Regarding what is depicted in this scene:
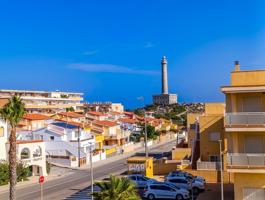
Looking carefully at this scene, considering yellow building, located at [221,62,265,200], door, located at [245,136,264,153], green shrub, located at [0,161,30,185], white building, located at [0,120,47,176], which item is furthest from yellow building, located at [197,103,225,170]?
white building, located at [0,120,47,176]

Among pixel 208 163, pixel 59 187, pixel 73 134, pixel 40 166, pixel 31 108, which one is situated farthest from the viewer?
pixel 31 108

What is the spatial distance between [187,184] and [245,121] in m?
12.8

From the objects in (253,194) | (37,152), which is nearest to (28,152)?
(37,152)

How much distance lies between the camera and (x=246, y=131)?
1086 inches

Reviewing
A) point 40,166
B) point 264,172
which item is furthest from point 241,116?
point 40,166

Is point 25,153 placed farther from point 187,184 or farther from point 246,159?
point 246,159

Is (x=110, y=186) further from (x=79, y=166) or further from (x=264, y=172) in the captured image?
(x=79, y=166)

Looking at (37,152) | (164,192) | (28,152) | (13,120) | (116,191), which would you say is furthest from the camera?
(37,152)

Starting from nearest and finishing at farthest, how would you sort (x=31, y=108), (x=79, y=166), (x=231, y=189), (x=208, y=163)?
(x=231, y=189), (x=208, y=163), (x=79, y=166), (x=31, y=108)

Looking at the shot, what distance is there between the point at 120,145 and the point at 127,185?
68.2m

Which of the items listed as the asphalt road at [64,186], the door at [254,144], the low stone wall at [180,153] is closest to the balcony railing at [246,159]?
the door at [254,144]

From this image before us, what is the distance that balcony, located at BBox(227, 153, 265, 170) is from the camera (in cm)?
2697

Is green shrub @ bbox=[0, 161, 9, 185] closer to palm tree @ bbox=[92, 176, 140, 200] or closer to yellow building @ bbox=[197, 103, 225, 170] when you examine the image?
yellow building @ bbox=[197, 103, 225, 170]

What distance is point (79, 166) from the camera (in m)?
68.3
